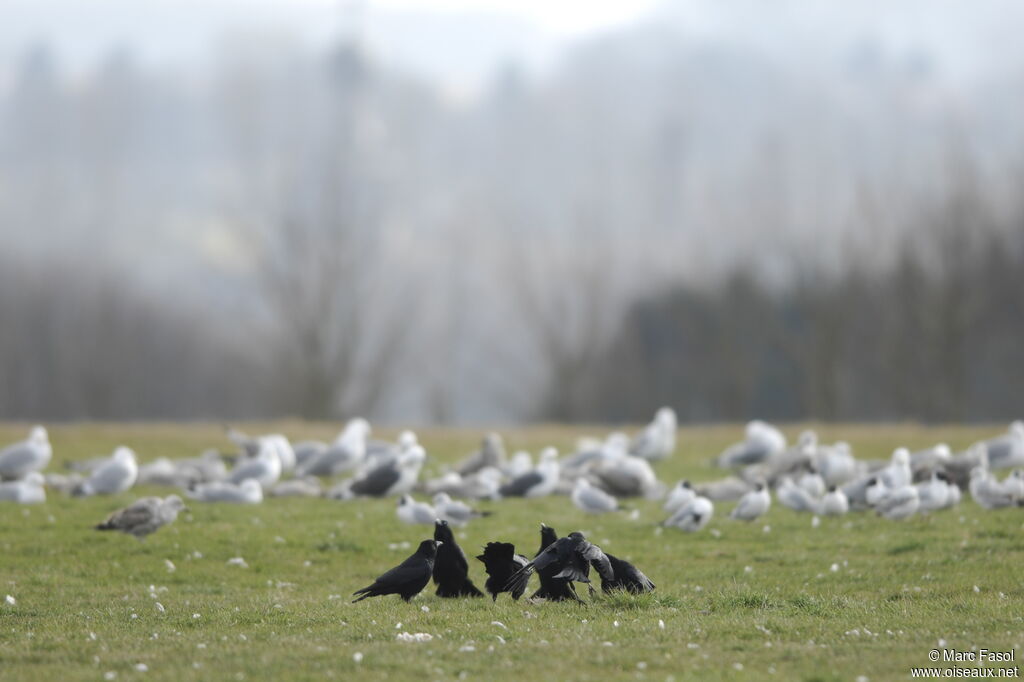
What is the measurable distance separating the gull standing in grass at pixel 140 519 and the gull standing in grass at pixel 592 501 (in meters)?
6.57

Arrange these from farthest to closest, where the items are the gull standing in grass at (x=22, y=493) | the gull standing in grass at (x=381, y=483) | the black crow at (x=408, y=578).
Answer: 1. the gull standing in grass at (x=381, y=483)
2. the gull standing in grass at (x=22, y=493)
3. the black crow at (x=408, y=578)

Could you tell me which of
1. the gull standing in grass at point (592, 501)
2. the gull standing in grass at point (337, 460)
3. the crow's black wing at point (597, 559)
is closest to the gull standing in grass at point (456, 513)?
the gull standing in grass at point (592, 501)

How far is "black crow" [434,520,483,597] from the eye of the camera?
1108 cm

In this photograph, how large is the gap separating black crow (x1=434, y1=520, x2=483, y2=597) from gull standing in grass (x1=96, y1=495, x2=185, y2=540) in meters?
5.63

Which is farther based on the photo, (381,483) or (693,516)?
(381,483)

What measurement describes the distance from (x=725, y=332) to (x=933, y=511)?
146ft

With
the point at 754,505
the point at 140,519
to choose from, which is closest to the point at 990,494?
the point at 754,505

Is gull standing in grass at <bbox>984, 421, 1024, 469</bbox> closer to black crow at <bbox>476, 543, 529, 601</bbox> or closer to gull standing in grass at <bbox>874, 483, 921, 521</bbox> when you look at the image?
gull standing in grass at <bbox>874, 483, 921, 521</bbox>

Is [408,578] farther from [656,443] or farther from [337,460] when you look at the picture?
[656,443]

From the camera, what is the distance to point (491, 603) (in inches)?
420

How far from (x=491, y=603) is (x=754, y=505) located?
261 inches

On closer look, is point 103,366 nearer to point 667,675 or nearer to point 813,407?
point 813,407

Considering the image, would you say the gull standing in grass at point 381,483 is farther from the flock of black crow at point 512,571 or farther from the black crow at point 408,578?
the black crow at point 408,578

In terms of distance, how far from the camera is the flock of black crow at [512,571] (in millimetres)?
10117
